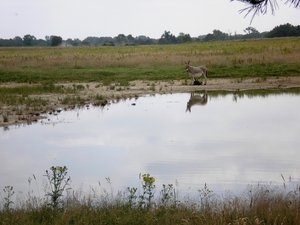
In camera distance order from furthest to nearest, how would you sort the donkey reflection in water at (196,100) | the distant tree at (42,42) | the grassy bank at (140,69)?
the distant tree at (42,42) < the grassy bank at (140,69) < the donkey reflection in water at (196,100)

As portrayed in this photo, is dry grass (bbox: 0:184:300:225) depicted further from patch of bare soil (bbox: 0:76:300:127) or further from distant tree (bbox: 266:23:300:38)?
distant tree (bbox: 266:23:300:38)

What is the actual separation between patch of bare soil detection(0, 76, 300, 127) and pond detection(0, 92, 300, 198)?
105cm

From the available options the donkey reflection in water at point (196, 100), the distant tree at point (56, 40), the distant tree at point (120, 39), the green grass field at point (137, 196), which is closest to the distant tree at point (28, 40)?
the distant tree at point (56, 40)

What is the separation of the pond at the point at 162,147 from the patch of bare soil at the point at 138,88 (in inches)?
41.2

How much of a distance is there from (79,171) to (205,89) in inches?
563

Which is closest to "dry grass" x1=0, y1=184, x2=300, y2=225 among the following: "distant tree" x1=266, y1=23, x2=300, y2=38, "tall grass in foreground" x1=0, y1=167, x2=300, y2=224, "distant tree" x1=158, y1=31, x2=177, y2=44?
"tall grass in foreground" x1=0, y1=167, x2=300, y2=224

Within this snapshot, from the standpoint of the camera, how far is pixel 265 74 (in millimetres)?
25219

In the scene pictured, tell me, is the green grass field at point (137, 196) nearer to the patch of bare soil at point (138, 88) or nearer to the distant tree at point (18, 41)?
the patch of bare soil at point (138, 88)

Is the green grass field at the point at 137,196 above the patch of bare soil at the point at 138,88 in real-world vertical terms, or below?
above

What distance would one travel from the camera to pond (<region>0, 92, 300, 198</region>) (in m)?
8.09

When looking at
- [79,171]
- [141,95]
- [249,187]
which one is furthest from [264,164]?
[141,95]

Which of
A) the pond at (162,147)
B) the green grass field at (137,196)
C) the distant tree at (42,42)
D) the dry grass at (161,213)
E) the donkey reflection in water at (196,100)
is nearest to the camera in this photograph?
the dry grass at (161,213)

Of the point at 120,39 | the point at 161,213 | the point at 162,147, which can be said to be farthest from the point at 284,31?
the point at 161,213

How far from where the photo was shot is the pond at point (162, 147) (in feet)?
26.6
